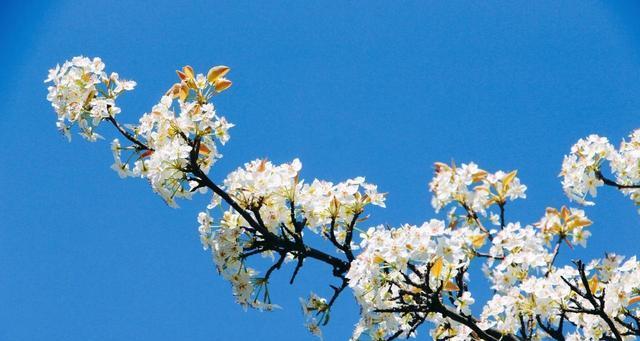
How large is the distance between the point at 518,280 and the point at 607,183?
1873 mm

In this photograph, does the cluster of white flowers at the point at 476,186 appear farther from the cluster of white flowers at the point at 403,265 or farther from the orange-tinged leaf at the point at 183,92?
the orange-tinged leaf at the point at 183,92

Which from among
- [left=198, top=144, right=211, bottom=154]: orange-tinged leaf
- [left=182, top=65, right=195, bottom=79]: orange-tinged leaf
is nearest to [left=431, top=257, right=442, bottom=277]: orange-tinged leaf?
[left=198, top=144, right=211, bottom=154]: orange-tinged leaf

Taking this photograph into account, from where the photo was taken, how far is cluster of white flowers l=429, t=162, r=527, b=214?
5141mm

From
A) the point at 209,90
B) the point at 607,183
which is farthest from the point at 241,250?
the point at 607,183

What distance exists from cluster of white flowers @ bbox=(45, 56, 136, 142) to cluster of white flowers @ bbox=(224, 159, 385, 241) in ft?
3.39

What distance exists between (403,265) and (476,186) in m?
1.57

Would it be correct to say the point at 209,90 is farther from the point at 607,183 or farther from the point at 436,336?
the point at 607,183

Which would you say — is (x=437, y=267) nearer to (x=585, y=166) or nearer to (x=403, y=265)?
(x=403, y=265)

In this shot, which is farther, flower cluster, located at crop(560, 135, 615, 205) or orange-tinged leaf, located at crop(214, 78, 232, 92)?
flower cluster, located at crop(560, 135, 615, 205)

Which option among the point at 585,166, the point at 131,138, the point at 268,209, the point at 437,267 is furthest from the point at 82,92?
the point at 585,166

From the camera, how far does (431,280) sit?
4.06 m

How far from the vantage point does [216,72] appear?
4.66 m

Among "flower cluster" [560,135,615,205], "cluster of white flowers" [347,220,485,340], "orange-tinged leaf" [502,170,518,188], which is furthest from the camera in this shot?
"flower cluster" [560,135,615,205]

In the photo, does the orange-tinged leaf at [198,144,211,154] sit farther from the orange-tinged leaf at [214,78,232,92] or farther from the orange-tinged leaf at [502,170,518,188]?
the orange-tinged leaf at [502,170,518,188]
